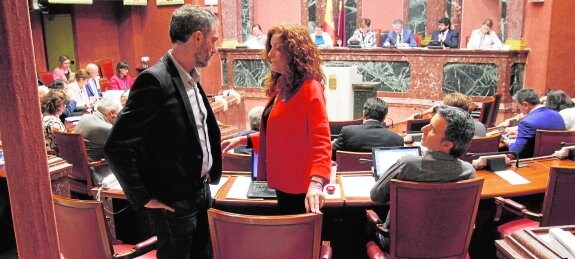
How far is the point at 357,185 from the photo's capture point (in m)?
2.80

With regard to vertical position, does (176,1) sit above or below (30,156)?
above

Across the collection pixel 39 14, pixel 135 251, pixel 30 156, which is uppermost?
pixel 39 14

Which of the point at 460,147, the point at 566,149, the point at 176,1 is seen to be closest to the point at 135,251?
the point at 460,147

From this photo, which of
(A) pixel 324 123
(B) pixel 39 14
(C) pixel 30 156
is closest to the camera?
(C) pixel 30 156

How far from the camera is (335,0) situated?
1016 centimetres

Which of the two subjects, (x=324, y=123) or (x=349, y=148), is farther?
(x=349, y=148)

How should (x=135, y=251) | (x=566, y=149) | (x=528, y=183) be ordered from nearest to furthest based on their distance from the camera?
(x=135, y=251) → (x=528, y=183) → (x=566, y=149)

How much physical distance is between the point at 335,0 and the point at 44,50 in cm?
554

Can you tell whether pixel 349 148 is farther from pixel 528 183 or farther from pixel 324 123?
pixel 324 123

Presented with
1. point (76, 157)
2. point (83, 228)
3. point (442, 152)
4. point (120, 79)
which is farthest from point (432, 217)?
point (120, 79)

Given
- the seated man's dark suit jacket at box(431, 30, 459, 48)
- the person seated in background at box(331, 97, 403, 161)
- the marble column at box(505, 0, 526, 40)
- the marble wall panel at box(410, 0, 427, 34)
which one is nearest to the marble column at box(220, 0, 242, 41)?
the marble wall panel at box(410, 0, 427, 34)

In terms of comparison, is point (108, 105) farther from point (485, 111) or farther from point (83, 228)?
point (485, 111)

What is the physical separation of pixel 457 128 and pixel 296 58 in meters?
0.76

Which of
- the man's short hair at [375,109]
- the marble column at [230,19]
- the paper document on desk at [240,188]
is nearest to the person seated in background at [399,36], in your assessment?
the marble column at [230,19]
